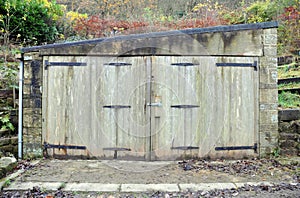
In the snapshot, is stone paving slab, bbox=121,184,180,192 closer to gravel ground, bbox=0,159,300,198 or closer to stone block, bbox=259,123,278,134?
gravel ground, bbox=0,159,300,198

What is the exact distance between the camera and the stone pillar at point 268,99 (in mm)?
4691

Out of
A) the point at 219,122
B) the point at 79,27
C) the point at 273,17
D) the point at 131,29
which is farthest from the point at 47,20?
the point at 273,17

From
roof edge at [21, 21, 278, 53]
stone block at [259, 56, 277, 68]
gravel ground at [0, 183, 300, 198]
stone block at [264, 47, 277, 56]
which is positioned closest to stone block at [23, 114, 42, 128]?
roof edge at [21, 21, 278, 53]

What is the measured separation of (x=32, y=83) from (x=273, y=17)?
744cm

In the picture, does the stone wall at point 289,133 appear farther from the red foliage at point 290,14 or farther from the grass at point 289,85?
the red foliage at point 290,14

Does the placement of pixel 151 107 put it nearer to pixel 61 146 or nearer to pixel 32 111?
pixel 61 146

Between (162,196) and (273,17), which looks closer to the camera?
(162,196)

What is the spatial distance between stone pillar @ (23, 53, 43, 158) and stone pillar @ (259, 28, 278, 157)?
3872mm

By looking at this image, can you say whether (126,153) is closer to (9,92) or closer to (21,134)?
(21,134)

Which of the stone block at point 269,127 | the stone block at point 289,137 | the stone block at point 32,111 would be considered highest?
the stone block at point 32,111

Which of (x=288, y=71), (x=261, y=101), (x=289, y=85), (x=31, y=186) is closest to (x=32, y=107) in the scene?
(x=31, y=186)

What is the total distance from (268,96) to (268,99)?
0.18 ft

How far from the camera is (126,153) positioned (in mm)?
4609

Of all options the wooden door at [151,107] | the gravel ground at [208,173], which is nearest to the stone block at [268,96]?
the wooden door at [151,107]
